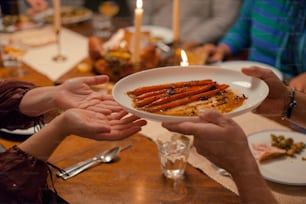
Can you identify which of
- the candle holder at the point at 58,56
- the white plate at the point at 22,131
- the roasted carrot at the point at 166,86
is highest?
the roasted carrot at the point at 166,86

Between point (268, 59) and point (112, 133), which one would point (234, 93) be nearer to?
point (112, 133)

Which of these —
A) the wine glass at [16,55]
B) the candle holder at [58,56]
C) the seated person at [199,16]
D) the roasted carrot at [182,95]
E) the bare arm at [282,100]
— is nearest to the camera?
the roasted carrot at [182,95]

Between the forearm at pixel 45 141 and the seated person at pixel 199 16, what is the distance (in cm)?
121

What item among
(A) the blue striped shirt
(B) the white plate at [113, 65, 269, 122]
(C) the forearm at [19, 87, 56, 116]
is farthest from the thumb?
(A) the blue striped shirt

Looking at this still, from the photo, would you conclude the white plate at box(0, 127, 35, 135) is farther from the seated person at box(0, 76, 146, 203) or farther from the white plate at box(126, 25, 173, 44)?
the white plate at box(126, 25, 173, 44)

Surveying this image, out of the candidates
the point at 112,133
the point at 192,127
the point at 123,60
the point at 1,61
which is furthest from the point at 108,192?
the point at 1,61

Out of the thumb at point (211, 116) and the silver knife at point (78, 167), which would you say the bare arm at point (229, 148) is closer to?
the thumb at point (211, 116)

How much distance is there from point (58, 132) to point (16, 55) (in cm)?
65

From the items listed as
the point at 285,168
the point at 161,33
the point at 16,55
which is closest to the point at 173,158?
the point at 285,168

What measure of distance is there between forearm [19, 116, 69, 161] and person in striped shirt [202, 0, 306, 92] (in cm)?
81

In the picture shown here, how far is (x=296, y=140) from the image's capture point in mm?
857

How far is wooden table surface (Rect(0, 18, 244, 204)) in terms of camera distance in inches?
28.2

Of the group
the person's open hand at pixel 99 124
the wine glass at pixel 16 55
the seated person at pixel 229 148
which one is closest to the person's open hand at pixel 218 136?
the seated person at pixel 229 148

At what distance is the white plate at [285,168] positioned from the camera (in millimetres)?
734
